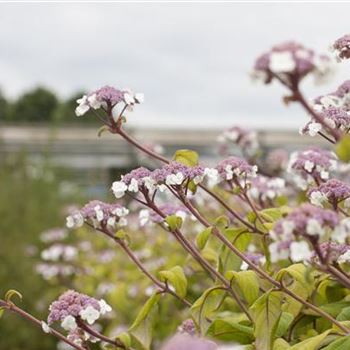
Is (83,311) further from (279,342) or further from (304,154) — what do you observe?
(304,154)

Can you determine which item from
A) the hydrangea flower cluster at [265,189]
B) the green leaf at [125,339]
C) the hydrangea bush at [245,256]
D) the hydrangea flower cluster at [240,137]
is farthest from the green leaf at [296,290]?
the hydrangea flower cluster at [240,137]

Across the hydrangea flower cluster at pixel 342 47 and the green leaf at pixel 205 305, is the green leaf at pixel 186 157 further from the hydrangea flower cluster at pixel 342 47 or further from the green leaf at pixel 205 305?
the hydrangea flower cluster at pixel 342 47

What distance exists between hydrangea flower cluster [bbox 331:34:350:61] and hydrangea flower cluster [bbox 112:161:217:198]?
37 cm

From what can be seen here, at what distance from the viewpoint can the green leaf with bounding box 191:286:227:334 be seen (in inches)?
68.3

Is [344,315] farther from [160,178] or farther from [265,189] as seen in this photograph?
[265,189]

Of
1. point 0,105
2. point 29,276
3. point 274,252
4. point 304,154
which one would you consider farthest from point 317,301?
point 0,105

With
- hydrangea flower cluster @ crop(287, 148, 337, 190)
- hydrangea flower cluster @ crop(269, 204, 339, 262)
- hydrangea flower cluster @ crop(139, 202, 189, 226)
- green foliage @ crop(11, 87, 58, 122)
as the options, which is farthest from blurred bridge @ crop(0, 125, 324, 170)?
green foliage @ crop(11, 87, 58, 122)

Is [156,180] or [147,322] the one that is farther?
[147,322]

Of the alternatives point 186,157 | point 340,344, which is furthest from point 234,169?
point 340,344

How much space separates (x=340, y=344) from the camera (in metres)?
1.41

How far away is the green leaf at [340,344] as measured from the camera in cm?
140

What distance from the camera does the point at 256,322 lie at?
1.57m

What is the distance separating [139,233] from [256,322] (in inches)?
191

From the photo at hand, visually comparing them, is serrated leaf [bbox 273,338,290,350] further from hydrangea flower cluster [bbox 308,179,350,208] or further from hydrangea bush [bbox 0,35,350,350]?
hydrangea flower cluster [bbox 308,179,350,208]
